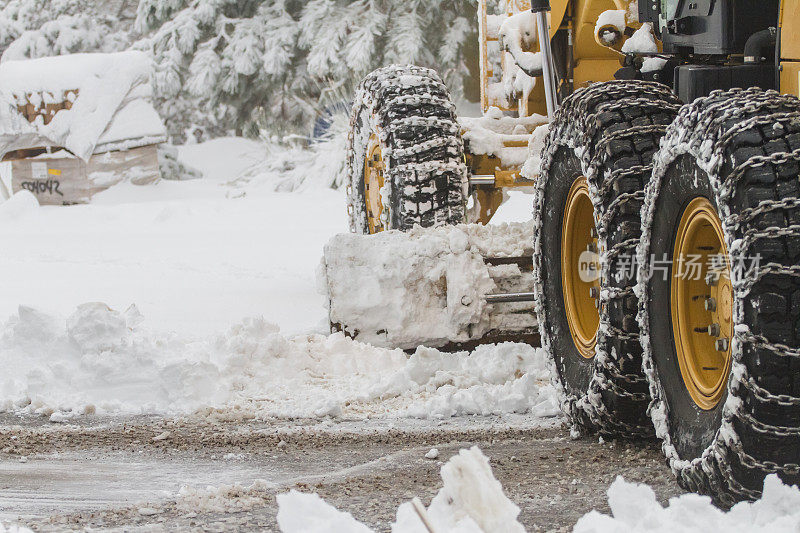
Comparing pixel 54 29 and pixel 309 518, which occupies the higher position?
pixel 54 29

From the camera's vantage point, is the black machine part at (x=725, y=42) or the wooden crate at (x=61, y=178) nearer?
the black machine part at (x=725, y=42)

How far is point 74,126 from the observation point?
14.2 m

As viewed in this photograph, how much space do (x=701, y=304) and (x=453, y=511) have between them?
47.4 inches

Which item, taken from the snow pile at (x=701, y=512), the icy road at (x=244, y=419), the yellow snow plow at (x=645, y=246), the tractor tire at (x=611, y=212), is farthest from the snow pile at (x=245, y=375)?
the snow pile at (x=701, y=512)

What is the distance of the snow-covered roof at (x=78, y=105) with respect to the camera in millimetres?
14188

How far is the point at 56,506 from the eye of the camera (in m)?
3.17

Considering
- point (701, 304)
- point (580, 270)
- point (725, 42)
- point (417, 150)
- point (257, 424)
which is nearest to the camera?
point (701, 304)

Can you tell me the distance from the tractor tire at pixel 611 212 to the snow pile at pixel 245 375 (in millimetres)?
570

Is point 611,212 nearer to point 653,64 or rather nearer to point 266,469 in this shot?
point 653,64

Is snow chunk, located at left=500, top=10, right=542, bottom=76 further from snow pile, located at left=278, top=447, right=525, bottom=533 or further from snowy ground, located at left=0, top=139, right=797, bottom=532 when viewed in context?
snow pile, located at left=278, top=447, right=525, bottom=533

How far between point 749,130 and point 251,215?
9.93m

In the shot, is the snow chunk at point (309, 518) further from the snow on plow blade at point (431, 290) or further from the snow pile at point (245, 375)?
the snow on plow blade at point (431, 290)

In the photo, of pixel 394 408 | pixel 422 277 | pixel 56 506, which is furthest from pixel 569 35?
pixel 56 506

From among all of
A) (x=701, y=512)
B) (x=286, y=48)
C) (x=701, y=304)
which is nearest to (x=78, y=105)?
(x=286, y=48)
